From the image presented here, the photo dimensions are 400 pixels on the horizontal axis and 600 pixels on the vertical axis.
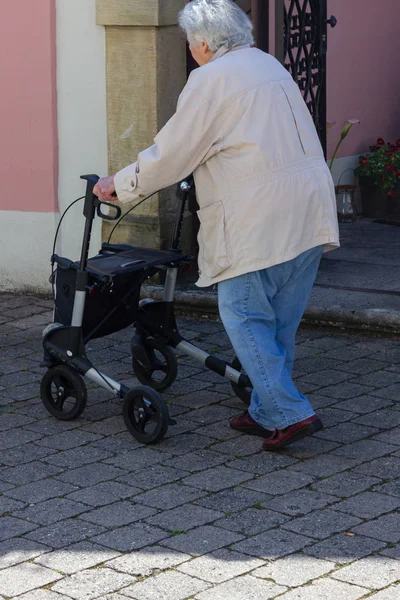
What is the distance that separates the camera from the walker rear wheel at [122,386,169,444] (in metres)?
5.11

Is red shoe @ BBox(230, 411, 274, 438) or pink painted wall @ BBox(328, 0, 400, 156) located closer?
red shoe @ BBox(230, 411, 274, 438)

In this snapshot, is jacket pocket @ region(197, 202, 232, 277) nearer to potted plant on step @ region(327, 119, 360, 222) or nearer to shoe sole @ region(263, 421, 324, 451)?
shoe sole @ region(263, 421, 324, 451)

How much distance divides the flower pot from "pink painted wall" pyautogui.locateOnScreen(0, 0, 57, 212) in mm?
3507

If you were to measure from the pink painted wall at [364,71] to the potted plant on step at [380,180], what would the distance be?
9.3 inches

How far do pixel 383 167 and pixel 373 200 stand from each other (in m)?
0.37

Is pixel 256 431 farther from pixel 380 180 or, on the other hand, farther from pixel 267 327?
pixel 380 180

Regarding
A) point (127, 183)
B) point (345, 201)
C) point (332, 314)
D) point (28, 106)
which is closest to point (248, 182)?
point (127, 183)

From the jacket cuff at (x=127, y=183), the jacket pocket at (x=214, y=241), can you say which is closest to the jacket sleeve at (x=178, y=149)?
the jacket cuff at (x=127, y=183)

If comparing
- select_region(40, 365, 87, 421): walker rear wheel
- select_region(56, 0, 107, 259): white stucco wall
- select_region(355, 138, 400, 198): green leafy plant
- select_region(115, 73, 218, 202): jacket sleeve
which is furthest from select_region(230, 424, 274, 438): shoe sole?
select_region(355, 138, 400, 198): green leafy plant

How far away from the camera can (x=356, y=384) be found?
19.6ft

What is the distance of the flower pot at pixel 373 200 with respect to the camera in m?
10.5

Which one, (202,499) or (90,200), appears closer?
(202,499)

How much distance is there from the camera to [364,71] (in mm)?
10766

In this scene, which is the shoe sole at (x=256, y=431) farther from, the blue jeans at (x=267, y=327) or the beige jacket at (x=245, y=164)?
the beige jacket at (x=245, y=164)
